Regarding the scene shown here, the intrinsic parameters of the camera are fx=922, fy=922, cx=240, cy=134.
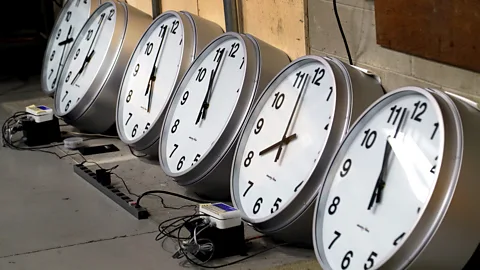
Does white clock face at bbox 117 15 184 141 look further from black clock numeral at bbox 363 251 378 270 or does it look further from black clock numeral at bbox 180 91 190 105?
black clock numeral at bbox 363 251 378 270

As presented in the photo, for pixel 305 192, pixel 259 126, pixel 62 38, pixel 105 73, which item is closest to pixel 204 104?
pixel 259 126

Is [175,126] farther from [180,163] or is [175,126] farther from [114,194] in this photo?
[114,194]

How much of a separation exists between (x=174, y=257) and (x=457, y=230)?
1.08 m

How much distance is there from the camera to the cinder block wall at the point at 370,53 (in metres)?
2.99

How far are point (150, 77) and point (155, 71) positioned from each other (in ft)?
0.13

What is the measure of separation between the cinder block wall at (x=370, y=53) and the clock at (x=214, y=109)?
0.84 ft

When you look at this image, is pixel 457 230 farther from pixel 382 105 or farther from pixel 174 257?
pixel 174 257

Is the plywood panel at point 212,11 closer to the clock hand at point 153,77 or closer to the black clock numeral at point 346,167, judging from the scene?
the clock hand at point 153,77

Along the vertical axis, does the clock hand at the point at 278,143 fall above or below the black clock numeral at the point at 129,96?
above

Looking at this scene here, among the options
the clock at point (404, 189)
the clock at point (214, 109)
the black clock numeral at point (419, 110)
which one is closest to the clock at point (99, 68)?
the clock at point (214, 109)

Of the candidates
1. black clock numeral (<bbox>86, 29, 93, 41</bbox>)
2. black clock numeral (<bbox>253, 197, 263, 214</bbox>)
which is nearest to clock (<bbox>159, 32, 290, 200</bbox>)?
black clock numeral (<bbox>253, 197, 263, 214</bbox>)

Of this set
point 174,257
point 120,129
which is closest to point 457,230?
point 174,257

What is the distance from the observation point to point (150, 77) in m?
4.45

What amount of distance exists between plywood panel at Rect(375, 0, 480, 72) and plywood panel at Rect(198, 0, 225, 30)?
1378mm
